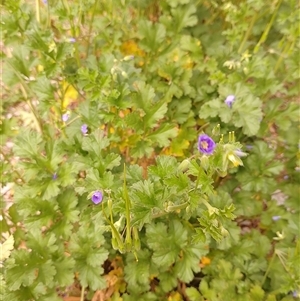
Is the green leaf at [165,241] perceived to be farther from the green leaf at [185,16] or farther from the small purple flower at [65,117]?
the green leaf at [185,16]

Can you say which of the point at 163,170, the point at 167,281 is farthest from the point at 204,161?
the point at 167,281

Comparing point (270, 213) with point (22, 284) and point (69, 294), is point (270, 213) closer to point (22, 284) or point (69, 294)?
point (69, 294)

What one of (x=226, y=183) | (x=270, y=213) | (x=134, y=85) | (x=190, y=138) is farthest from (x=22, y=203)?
(x=270, y=213)

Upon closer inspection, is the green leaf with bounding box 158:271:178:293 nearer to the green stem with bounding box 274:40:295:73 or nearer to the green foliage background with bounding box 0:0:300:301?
the green foliage background with bounding box 0:0:300:301

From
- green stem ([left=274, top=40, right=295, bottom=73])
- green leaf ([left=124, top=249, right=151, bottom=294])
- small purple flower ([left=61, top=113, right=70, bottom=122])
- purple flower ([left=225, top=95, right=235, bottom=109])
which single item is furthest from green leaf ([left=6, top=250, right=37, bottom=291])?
green stem ([left=274, top=40, right=295, bottom=73])

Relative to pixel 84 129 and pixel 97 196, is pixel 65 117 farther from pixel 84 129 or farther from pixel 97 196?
pixel 97 196

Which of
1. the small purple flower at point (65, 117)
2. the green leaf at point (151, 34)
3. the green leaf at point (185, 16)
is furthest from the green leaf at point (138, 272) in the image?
the green leaf at point (185, 16)
